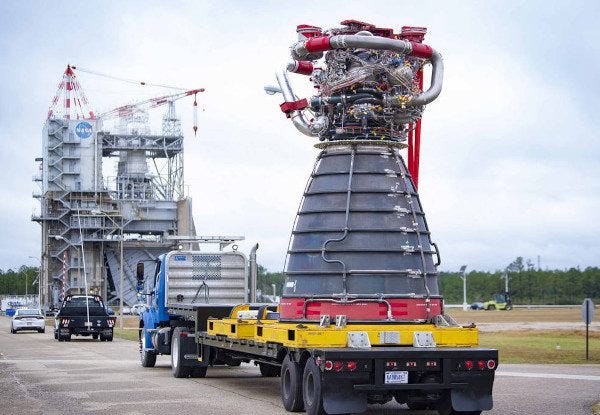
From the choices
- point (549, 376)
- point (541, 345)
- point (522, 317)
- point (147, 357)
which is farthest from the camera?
point (522, 317)

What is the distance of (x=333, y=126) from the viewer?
734 inches

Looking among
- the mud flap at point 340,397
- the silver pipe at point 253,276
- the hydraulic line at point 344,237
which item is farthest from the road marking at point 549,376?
the mud flap at point 340,397

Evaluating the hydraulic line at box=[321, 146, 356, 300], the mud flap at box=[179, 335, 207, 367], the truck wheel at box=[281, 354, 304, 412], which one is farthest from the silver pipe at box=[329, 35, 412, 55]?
the mud flap at box=[179, 335, 207, 367]

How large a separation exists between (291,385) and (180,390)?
216 inches

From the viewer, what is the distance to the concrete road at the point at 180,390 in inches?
723

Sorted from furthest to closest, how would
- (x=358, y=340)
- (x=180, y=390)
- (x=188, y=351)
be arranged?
1. (x=188, y=351)
2. (x=180, y=390)
3. (x=358, y=340)

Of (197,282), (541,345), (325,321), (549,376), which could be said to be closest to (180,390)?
(197,282)

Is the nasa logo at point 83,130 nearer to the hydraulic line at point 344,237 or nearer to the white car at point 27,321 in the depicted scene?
the white car at point 27,321

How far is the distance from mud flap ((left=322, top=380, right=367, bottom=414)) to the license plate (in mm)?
513

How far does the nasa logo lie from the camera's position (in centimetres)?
12900

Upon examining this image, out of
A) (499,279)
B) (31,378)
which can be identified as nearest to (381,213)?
(31,378)

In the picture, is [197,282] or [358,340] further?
[197,282]

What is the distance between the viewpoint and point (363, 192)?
58.9 ft

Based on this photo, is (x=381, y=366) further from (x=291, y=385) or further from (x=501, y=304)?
(x=501, y=304)
